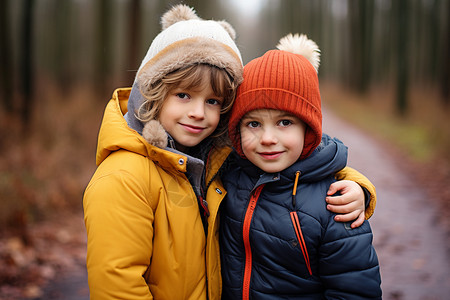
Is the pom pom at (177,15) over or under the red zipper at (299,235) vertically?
over

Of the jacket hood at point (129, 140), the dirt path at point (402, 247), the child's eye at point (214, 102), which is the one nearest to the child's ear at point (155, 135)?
the jacket hood at point (129, 140)

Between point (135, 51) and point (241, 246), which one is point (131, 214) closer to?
point (241, 246)

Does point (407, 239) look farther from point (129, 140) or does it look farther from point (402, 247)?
point (129, 140)

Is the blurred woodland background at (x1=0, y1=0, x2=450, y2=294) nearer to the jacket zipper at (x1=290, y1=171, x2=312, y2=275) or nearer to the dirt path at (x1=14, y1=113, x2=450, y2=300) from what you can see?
the dirt path at (x1=14, y1=113, x2=450, y2=300)

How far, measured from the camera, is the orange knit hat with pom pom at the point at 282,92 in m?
1.87

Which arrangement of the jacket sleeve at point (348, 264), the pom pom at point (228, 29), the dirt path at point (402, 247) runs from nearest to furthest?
the jacket sleeve at point (348, 264) → the pom pom at point (228, 29) → the dirt path at point (402, 247)

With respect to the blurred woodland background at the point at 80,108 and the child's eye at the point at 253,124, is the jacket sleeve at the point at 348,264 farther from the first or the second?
the blurred woodland background at the point at 80,108

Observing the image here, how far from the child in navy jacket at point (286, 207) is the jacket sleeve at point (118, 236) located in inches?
20.7

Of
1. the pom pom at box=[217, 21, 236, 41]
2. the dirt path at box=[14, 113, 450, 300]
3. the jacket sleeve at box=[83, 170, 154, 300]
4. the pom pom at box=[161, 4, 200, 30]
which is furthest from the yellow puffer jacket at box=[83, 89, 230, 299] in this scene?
the dirt path at box=[14, 113, 450, 300]

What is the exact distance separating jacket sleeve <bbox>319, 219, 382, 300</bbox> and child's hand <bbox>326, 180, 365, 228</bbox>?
5cm

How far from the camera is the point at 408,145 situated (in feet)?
31.8

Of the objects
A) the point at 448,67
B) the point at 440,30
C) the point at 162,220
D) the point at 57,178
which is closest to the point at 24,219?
the point at 57,178

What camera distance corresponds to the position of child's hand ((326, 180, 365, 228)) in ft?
5.90

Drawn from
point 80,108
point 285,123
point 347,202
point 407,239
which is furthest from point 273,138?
point 80,108
